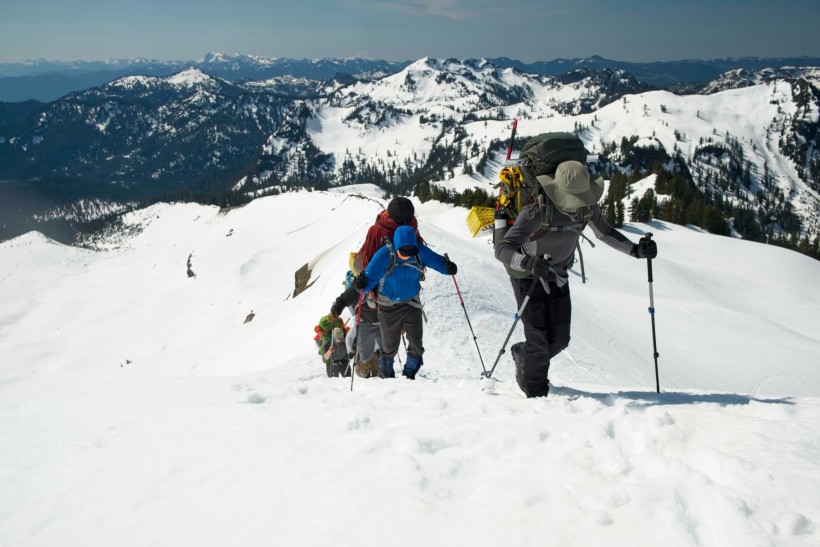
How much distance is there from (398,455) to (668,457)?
97.1 inches

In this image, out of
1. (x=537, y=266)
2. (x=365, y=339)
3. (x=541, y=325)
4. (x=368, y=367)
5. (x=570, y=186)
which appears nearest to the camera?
(x=537, y=266)

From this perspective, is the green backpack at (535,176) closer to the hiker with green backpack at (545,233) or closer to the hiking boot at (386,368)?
the hiker with green backpack at (545,233)

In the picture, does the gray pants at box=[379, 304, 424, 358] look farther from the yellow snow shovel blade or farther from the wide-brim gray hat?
the wide-brim gray hat

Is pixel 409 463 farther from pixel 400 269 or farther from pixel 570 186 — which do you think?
pixel 400 269

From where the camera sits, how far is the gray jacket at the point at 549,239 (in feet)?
20.6

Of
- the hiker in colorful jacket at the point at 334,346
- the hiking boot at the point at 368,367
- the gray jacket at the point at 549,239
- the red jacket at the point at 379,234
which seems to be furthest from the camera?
the hiker in colorful jacket at the point at 334,346

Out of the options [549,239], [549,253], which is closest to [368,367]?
[549,253]

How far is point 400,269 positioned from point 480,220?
180 centimetres

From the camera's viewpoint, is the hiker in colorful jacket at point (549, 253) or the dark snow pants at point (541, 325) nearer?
the hiker in colorful jacket at point (549, 253)

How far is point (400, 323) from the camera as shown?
907 cm

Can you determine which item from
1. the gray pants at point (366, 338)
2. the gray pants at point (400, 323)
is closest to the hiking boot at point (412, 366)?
the gray pants at point (400, 323)

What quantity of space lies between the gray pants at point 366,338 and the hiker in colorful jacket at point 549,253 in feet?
12.5

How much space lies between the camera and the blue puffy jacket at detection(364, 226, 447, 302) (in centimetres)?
817

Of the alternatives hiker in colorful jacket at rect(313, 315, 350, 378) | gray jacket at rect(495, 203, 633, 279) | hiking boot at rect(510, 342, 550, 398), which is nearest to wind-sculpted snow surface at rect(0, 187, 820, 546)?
hiking boot at rect(510, 342, 550, 398)
